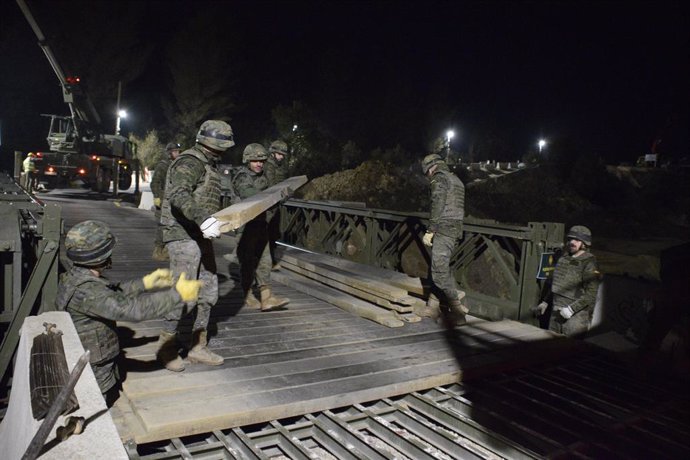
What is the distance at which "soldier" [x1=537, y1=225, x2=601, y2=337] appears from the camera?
5891 mm

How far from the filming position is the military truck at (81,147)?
68.2 feet

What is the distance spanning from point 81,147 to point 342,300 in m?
A: 20.3

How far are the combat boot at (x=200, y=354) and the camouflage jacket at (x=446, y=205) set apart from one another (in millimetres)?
2859

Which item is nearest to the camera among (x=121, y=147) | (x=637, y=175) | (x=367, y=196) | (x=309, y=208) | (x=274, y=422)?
(x=274, y=422)

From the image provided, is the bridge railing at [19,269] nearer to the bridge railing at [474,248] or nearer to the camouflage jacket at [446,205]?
the camouflage jacket at [446,205]

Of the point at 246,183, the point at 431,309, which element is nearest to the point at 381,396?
the point at 431,309

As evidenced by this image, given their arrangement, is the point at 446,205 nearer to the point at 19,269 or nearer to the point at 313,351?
the point at 313,351

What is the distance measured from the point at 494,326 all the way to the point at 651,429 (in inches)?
86.1

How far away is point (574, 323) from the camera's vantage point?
6.03m

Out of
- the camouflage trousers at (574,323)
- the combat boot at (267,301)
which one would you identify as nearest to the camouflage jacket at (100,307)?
the combat boot at (267,301)

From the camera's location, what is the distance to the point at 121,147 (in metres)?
23.7

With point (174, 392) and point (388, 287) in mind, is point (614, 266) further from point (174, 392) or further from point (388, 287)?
point (174, 392)

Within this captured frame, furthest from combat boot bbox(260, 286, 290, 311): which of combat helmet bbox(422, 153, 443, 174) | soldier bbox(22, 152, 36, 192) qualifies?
soldier bbox(22, 152, 36, 192)

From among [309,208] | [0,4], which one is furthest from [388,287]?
[0,4]
